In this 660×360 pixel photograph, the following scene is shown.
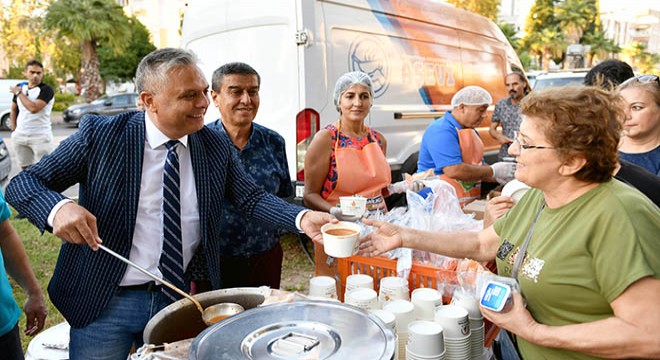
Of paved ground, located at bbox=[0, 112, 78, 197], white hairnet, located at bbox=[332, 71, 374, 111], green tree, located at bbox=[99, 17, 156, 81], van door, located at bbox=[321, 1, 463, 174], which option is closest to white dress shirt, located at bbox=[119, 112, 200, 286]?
white hairnet, located at bbox=[332, 71, 374, 111]

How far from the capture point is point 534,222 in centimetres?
168

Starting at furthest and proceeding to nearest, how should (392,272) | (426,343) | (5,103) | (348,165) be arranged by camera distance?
(5,103) < (348,165) < (392,272) < (426,343)

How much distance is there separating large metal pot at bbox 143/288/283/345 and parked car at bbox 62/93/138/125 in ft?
64.7

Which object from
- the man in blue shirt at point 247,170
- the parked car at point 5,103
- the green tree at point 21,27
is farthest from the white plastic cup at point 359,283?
the green tree at point 21,27

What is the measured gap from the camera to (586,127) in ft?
4.92

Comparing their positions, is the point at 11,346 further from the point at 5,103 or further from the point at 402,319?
the point at 5,103

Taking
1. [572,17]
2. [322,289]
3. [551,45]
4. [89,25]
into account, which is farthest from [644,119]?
[572,17]

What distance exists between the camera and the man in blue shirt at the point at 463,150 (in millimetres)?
3783

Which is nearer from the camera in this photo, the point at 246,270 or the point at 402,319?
the point at 402,319

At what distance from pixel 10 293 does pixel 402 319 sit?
1612 millimetres

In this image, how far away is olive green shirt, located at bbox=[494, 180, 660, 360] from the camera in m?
1.33

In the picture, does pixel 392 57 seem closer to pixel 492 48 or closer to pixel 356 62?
pixel 356 62

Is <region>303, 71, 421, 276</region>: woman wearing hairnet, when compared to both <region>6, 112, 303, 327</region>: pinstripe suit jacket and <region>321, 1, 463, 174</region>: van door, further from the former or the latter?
<region>6, 112, 303, 327</region>: pinstripe suit jacket

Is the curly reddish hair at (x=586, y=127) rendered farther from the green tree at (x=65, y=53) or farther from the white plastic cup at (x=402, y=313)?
the green tree at (x=65, y=53)
